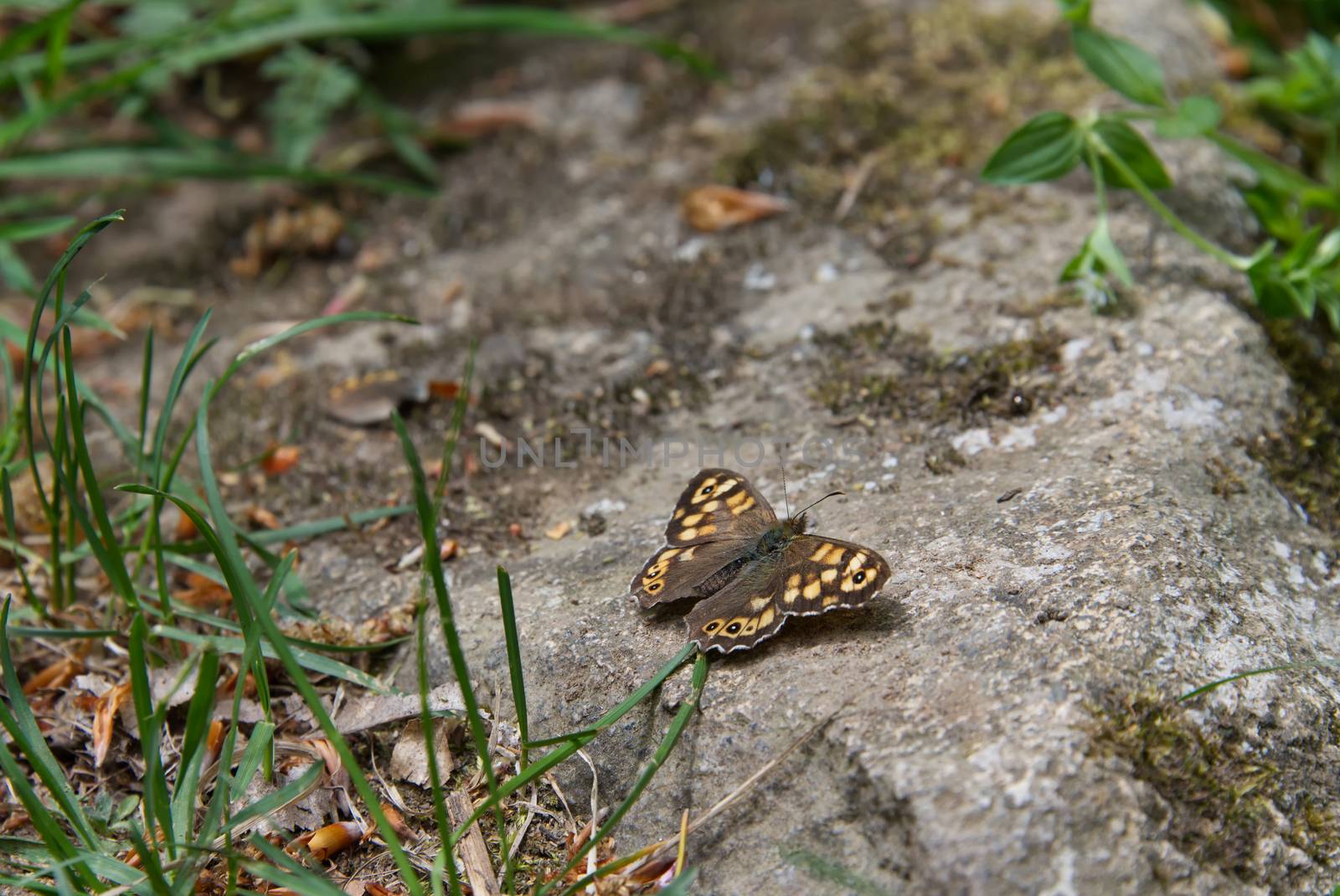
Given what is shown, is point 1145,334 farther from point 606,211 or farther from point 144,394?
point 144,394

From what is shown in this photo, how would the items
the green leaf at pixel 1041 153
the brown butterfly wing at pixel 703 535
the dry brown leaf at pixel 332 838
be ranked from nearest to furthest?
the dry brown leaf at pixel 332 838, the brown butterfly wing at pixel 703 535, the green leaf at pixel 1041 153

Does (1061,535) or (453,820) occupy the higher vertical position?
(1061,535)

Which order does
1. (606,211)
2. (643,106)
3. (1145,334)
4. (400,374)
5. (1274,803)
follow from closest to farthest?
(1274,803) → (1145,334) → (400,374) → (606,211) → (643,106)

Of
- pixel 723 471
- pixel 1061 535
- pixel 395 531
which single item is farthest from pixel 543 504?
pixel 1061 535

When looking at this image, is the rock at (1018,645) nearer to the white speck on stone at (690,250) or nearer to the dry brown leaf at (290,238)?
the white speck on stone at (690,250)

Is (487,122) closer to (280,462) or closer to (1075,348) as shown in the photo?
(280,462)

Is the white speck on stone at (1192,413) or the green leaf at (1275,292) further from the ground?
the green leaf at (1275,292)

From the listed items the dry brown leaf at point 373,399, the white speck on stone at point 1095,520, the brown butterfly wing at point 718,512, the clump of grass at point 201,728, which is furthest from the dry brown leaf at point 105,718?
the white speck on stone at point 1095,520
